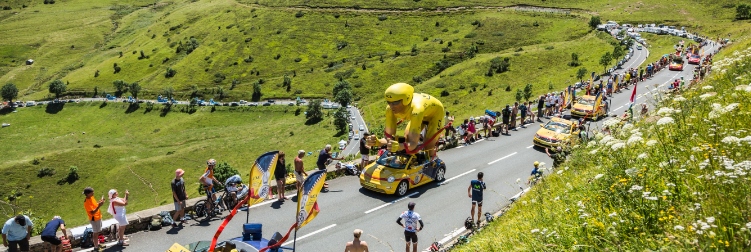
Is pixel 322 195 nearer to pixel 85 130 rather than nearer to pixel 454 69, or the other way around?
pixel 454 69

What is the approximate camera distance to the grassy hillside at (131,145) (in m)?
55.2

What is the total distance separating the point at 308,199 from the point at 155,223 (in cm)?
631

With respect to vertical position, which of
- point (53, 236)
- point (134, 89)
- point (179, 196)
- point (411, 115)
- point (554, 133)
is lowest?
point (134, 89)

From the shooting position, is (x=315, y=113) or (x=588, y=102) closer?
(x=588, y=102)

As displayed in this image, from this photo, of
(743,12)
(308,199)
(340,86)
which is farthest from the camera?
(743,12)

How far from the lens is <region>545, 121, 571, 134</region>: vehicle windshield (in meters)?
22.9

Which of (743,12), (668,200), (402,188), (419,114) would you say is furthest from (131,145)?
(743,12)

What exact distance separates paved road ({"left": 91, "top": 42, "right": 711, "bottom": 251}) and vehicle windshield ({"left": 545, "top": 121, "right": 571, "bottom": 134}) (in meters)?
3.00

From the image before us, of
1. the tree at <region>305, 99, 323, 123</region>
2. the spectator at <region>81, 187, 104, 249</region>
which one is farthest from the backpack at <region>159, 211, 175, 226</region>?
the tree at <region>305, 99, 323, 123</region>

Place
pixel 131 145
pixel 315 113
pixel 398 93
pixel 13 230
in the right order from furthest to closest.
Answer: pixel 315 113
pixel 131 145
pixel 398 93
pixel 13 230

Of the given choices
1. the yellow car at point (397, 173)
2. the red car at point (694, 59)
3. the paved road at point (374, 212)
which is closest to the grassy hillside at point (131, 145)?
the paved road at point (374, 212)

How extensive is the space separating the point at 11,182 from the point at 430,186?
216ft

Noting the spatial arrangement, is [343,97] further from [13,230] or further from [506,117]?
[13,230]

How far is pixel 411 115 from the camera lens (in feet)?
50.9
